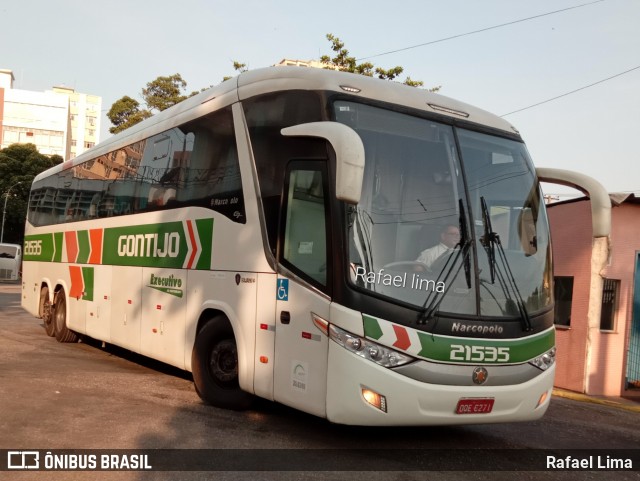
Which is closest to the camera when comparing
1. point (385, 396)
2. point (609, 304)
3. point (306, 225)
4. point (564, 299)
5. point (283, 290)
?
point (385, 396)

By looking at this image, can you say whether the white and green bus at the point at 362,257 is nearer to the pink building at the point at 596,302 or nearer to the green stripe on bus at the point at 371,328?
the green stripe on bus at the point at 371,328

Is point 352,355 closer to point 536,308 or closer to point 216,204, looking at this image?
point 536,308

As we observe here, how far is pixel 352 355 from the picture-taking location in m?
5.42

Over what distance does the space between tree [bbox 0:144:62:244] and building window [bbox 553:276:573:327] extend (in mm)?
50747

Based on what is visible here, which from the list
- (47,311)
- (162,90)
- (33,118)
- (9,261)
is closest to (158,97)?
(162,90)

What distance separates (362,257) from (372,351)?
77cm

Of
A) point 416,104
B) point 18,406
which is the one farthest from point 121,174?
point 416,104

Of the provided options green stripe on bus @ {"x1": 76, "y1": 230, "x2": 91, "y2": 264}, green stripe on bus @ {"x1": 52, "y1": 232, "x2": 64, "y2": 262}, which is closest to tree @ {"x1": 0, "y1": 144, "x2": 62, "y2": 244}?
green stripe on bus @ {"x1": 52, "y1": 232, "x2": 64, "y2": 262}

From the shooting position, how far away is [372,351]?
5418 millimetres

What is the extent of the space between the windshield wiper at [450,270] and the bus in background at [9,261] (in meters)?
44.5

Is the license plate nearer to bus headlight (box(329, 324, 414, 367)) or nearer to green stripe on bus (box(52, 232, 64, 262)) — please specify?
bus headlight (box(329, 324, 414, 367))

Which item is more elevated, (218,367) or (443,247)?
(443,247)

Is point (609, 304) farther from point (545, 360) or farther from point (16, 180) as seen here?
point (16, 180)

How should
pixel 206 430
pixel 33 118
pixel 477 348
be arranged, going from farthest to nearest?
pixel 33 118 → pixel 206 430 → pixel 477 348
